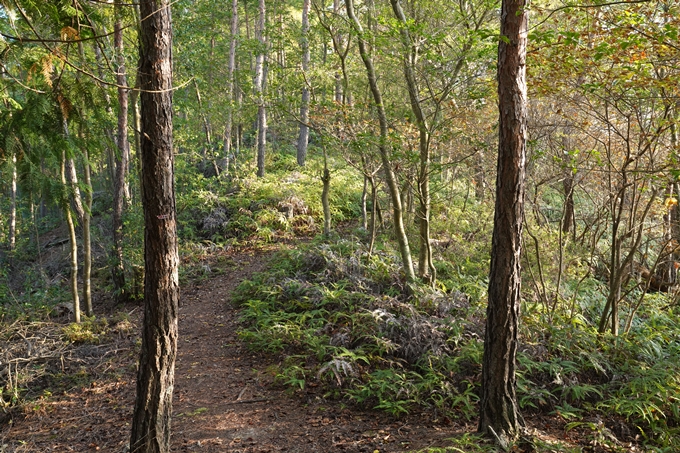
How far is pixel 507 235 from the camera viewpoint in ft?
13.1

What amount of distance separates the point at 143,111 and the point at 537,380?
17.0 ft

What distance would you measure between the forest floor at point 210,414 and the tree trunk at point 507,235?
0.65 m

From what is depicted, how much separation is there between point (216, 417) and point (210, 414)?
0.39 ft

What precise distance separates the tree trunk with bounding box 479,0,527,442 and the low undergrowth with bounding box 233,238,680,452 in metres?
0.62

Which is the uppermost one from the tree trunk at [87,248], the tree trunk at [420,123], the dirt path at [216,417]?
the tree trunk at [420,123]

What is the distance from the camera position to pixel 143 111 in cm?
354

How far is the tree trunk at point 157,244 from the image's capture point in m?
3.48

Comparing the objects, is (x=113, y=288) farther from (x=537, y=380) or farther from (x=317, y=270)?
(x=537, y=380)

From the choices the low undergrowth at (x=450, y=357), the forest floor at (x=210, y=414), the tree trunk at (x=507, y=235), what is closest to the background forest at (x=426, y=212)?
the low undergrowth at (x=450, y=357)

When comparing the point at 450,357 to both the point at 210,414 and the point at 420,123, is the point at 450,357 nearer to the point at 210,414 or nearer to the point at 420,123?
the point at 210,414

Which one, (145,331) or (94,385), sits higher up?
(145,331)

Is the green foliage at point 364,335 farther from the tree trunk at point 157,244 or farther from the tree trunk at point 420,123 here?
the tree trunk at point 157,244

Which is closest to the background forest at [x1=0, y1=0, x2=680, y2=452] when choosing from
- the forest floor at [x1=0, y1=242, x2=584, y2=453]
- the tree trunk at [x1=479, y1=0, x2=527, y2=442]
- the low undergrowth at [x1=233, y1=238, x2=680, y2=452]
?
the low undergrowth at [x1=233, y1=238, x2=680, y2=452]

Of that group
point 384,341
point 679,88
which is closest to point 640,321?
point 679,88
